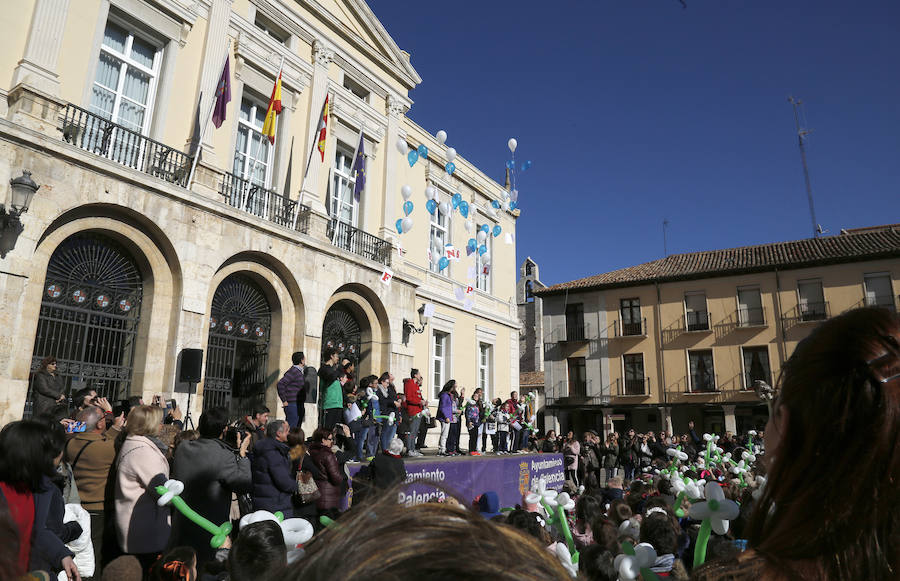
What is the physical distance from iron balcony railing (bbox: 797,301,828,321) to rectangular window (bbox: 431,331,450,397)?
1926 centimetres

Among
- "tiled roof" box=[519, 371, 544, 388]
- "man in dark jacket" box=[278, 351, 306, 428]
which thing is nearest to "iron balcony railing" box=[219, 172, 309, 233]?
"man in dark jacket" box=[278, 351, 306, 428]

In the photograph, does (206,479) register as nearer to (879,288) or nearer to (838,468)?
(838,468)

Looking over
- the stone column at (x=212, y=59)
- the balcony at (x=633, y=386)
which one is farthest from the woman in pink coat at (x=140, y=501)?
the balcony at (x=633, y=386)

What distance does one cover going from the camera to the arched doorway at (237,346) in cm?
1175

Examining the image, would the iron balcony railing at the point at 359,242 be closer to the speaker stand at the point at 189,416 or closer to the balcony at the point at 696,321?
the speaker stand at the point at 189,416

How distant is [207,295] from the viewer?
11219mm

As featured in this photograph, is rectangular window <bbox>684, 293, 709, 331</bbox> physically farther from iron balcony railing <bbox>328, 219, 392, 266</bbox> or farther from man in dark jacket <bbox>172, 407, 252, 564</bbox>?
man in dark jacket <bbox>172, 407, 252, 564</bbox>

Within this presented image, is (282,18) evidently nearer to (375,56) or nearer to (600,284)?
(375,56)

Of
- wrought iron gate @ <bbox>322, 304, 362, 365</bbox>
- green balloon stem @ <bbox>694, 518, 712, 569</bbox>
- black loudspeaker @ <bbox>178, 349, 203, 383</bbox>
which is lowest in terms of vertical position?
green balloon stem @ <bbox>694, 518, 712, 569</bbox>

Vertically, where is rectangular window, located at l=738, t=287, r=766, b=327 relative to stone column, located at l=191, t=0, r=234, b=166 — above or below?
below

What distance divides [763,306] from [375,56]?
22.9 metres

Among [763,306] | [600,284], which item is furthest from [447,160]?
[763,306]

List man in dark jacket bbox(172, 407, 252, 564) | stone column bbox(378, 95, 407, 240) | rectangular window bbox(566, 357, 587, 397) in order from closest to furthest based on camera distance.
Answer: man in dark jacket bbox(172, 407, 252, 564)
stone column bbox(378, 95, 407, 240)
rectangular window bbox(566, 357, 587, 397)

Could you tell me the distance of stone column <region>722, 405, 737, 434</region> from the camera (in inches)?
1029
